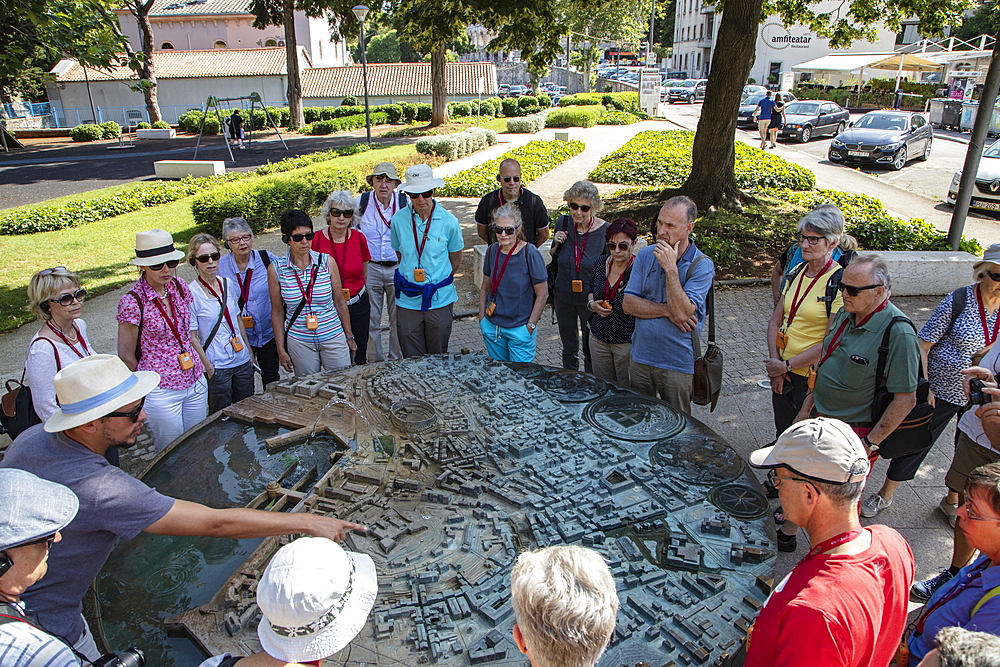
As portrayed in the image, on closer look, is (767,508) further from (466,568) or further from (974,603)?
(466,568)

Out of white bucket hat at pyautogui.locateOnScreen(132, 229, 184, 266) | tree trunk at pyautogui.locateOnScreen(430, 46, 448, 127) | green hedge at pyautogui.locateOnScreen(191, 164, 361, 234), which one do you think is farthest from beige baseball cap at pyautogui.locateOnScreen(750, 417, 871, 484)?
tree trunk at pyautogui.locateOnScreen(430, 46, 448, 127)

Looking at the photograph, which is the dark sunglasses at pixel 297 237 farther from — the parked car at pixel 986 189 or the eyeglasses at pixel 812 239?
the parked car at pixel 986 189

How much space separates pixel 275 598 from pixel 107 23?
7.88 m

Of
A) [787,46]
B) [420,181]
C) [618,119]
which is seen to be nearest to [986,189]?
[420,181]

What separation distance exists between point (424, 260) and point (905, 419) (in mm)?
3752

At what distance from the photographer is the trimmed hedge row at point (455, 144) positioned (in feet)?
69.9

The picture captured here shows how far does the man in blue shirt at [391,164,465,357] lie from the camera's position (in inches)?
217

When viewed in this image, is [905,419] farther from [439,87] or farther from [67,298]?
[439,87]

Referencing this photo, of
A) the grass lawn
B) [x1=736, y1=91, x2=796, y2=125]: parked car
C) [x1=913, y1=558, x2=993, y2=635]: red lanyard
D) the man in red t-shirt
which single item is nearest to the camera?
the man in red t-shirt

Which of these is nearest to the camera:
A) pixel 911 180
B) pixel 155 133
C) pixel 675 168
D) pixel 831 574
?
pixel 831 574

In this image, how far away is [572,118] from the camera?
102ft

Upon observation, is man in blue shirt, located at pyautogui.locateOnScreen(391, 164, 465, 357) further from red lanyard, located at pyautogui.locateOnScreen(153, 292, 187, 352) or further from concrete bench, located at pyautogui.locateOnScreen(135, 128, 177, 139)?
concrete bench, located at pyautogui.locateOnScreen(135, 128, 177, 139)

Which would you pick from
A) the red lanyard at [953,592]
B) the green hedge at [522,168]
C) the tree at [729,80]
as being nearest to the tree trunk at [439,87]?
the green hedge at [522,168]

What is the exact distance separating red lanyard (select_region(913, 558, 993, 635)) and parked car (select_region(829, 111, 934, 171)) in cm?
1968
